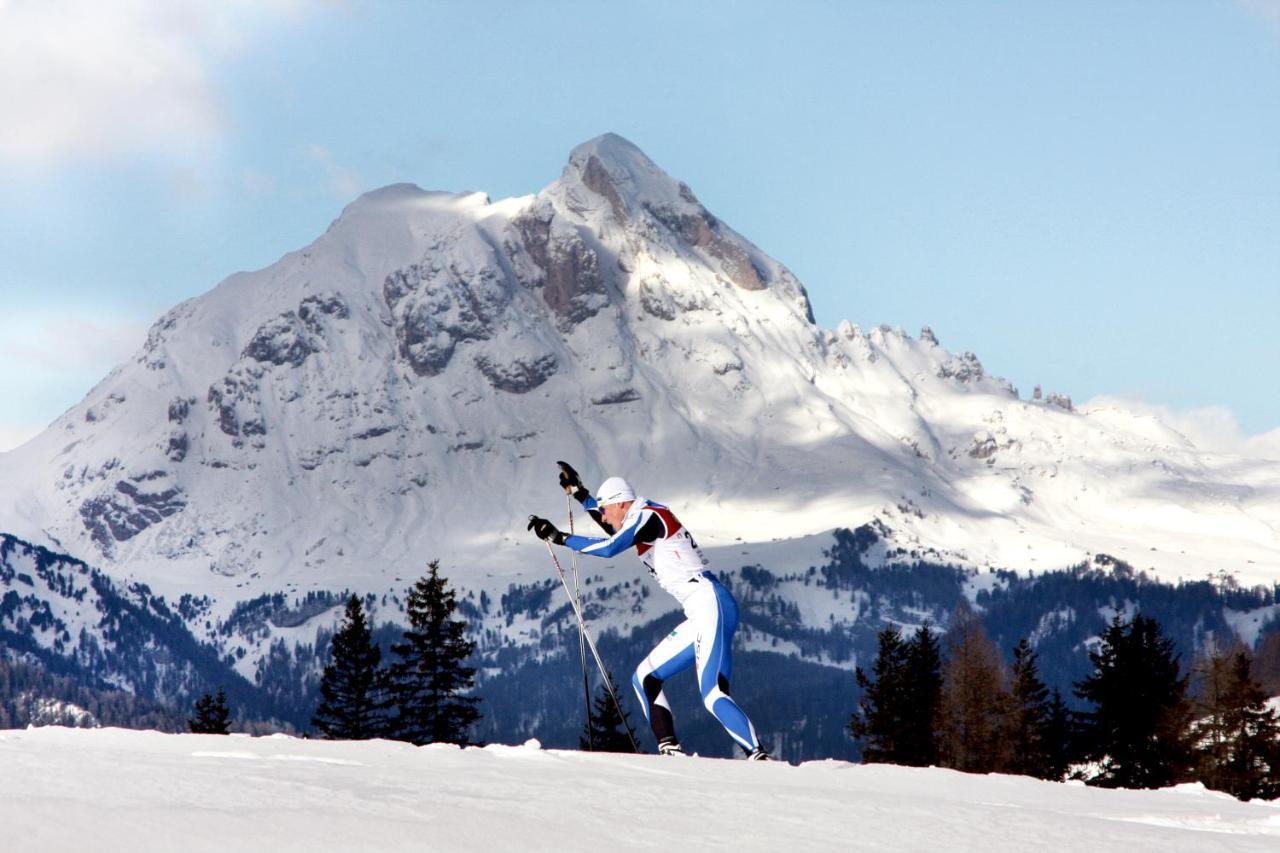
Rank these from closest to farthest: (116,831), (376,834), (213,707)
Result: (116,831)
(376,834)
(213,707)

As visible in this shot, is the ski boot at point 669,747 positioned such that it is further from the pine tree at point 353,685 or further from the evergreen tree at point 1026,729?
the evergreen tree at point 1026,729

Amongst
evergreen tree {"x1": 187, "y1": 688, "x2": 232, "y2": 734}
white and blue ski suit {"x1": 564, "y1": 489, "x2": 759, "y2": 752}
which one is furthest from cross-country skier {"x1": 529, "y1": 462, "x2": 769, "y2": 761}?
evergreen tree {"x1": 187, "y1": 688, "x2": 232, "y2": 734}

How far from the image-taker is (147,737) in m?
13.9

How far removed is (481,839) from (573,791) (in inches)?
97.5

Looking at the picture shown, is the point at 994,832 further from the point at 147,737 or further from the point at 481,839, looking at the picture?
the point at 147,737

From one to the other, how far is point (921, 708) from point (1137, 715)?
6.54 metres

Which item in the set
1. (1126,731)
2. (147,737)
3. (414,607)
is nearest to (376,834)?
(147,737)

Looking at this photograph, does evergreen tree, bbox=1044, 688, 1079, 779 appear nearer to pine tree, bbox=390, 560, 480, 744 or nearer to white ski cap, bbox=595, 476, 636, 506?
pine tree, bbox=390, 560, 480, 744

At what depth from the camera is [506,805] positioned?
973 centimetres

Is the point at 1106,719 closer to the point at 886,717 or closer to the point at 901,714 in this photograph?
the point at 901,714

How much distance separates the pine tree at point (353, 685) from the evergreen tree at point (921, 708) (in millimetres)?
16313

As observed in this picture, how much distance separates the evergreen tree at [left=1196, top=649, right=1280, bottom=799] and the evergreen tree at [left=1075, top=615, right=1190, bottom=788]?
1006mm

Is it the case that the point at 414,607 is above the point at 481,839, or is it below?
above

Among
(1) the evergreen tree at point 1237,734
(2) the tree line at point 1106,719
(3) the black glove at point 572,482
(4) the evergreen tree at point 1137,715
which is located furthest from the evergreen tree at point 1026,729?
(3) the black glove at point 572,482
